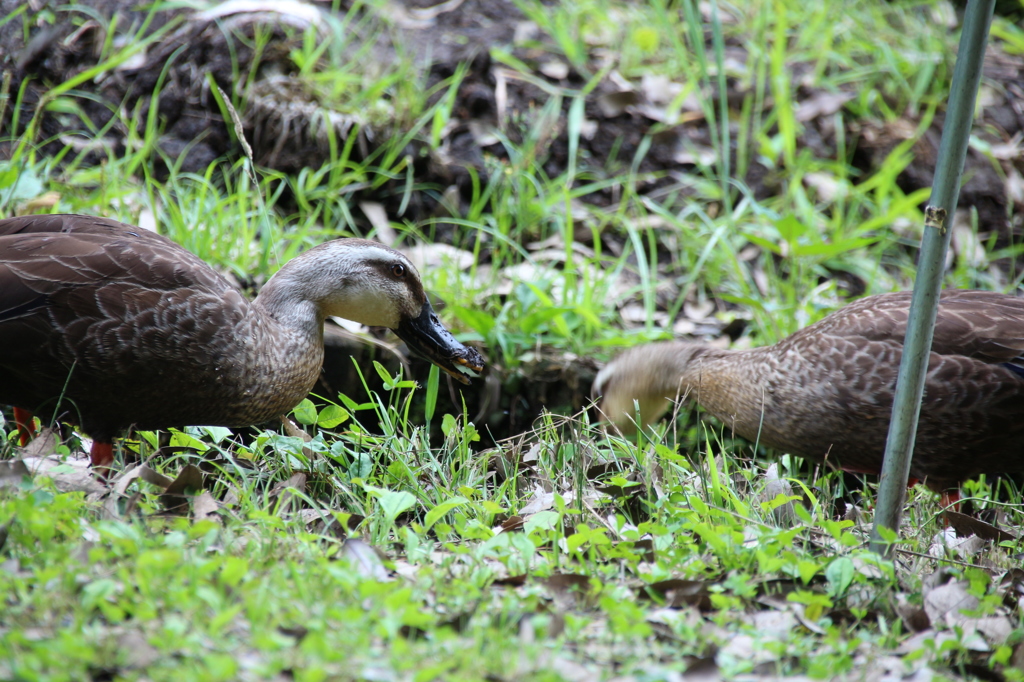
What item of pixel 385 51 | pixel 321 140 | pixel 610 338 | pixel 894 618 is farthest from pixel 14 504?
pixel 385 51

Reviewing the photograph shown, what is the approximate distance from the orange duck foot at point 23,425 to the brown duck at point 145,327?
1 centimetres

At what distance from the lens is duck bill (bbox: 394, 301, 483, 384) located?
3467 millimetres

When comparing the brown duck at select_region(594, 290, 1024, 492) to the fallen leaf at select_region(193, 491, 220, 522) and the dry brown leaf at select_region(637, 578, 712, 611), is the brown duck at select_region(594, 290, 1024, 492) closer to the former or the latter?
the dry brown leaf at select_region(637, 578, 712, 611)

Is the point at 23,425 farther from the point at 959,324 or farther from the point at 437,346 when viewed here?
the point at 959,324

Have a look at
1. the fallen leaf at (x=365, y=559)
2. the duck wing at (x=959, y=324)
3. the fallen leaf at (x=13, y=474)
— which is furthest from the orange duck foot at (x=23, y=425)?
the duck wing at (x=959, y=324)

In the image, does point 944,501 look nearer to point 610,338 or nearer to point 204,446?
point 610,338

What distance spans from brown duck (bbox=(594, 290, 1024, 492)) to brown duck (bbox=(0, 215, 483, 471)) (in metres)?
1.44

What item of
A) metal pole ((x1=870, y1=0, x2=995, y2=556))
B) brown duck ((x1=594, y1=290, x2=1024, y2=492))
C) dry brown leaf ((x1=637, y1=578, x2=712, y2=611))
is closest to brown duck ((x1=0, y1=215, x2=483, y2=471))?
brown duck ((x1=594, y1=290, x2=1024, y2=492))

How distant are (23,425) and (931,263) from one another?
9.74 ft

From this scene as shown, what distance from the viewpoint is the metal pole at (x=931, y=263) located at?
7.14 feet

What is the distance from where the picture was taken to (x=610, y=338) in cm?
440

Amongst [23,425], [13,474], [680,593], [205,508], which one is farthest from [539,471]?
[23,425]

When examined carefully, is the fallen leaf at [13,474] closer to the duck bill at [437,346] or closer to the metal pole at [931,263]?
the duck bill at [437,346]

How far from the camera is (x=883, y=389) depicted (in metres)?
3.45
